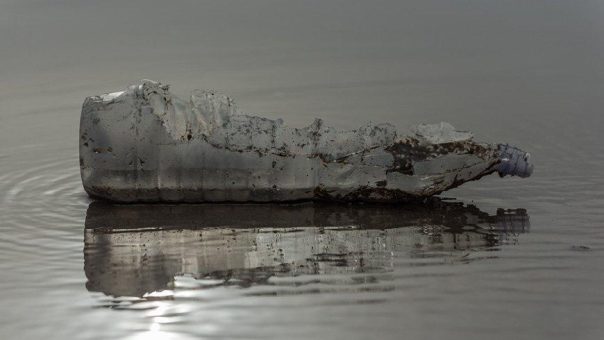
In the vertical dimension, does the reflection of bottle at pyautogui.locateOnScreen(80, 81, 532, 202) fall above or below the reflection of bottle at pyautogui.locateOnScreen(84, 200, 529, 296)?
above

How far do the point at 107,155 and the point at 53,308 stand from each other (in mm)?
1221

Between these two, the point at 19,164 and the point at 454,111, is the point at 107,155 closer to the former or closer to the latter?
the point at 19,164

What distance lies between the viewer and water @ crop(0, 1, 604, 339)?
383 centimetres

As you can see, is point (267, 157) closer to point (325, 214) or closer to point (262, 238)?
point (325, 214)

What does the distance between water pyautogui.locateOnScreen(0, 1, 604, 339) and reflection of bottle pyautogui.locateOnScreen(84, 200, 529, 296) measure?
0.01 m

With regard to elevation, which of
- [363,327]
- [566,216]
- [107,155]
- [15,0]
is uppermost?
[15,0]

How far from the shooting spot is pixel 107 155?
505 cm

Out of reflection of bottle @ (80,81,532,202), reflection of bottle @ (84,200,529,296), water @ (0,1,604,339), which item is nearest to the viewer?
water @ (0,1,604,339)

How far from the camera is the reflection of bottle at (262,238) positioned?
14.1 ft

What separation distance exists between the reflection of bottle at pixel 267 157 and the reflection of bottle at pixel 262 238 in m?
A: 0.08

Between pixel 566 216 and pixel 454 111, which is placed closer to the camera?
pixel 566 216

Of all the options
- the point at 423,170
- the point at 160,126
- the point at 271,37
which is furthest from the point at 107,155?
the point at 271,37

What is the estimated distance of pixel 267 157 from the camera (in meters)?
5.04

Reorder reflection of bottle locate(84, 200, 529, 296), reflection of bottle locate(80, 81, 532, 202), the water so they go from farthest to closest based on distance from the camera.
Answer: reflection of bottle locate(80, 81, 532, 202), reflection of bottle locate(84, 200, 529, 296), the water
